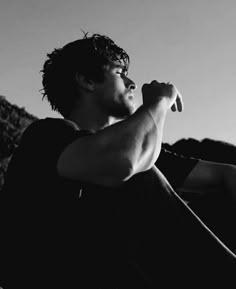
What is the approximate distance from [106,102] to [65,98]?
36 centimetres

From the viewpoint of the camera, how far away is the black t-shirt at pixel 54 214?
173cm

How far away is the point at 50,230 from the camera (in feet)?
5.78

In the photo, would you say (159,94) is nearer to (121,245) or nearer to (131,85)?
(131,85)

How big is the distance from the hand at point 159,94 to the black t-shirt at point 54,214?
1.26 ft

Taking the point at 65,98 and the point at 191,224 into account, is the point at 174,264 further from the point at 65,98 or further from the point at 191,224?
the point at 65,98

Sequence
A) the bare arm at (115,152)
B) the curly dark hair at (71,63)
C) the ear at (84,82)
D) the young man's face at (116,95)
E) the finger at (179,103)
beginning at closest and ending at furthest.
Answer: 1. the bare arm at (115,152)
2. the finger at (179,103)
3. the young man's face at (116,95)
4. the ear at (84,82)
5. the curly dark hair at (71,63)

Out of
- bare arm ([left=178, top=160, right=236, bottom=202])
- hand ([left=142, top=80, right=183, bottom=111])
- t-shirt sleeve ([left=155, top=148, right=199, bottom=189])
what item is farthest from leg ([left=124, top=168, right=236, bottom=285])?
bare arm ([left=178, top=160, right=236, bottom=202])

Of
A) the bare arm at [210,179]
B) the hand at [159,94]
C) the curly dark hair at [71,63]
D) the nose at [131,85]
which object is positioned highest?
the curly dark hair at [71,63]

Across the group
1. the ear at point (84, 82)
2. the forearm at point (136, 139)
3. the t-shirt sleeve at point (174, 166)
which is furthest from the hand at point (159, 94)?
→ the ear at point (84, 82)

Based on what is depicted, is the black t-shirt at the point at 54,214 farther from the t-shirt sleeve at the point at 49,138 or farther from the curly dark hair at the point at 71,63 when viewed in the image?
the curly dark hair at the point at 71,63

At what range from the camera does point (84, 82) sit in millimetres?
2570

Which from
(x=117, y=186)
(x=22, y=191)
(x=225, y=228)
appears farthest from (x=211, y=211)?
(x=22, y=191)

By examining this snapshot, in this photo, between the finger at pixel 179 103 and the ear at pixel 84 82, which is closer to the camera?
the finger at pixel 179 103

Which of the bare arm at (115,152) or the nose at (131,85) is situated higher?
the nose at (131,85)
